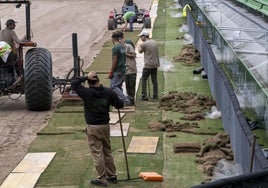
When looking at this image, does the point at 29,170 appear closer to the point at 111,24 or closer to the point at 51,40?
the point at 51,40

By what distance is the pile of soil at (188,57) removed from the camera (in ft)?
78.2

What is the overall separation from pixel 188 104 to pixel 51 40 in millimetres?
14796

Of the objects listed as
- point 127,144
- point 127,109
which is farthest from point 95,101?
point 127,109

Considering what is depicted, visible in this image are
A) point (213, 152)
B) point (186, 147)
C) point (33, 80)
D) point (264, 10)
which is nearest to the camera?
point (213, 152)

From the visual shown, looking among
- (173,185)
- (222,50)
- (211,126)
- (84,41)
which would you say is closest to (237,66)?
(211,126)

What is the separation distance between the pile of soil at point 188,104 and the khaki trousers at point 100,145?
466cm

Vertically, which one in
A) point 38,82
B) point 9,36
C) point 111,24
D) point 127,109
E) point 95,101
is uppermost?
point 9,36

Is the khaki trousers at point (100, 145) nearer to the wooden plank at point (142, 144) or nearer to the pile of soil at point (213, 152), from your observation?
the pile of soil at point (213, 152)

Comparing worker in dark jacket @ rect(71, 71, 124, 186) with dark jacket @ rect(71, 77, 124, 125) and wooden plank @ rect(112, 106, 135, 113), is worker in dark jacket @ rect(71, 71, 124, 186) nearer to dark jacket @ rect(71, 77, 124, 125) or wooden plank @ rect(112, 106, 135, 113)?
dark jacket @ rect(71, 77, 124, 125)

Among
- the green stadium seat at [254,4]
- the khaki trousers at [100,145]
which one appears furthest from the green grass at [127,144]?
the green stadium seat at [254,4]

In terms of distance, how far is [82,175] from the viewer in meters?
11.4

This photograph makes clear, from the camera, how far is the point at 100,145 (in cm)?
1090

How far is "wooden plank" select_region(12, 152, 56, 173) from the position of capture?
11.8 meters

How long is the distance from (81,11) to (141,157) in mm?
32286
